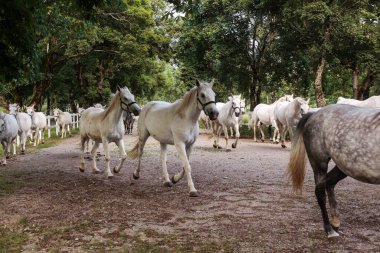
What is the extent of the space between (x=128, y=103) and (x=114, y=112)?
19.0 inches

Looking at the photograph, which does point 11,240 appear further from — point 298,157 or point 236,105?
point 236,105

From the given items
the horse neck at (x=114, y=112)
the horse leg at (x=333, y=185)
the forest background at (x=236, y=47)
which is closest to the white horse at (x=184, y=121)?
the horse neck at (x=114, y=112)

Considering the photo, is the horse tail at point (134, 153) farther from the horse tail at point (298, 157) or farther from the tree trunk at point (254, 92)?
the tree trunk at point (254, 92)

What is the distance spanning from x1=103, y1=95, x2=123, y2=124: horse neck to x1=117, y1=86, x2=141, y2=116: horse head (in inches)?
6.5

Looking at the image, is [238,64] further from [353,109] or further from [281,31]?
[353,109]

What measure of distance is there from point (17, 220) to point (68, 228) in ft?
3.43

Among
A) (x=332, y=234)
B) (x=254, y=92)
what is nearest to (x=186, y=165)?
(x=332, y=234)

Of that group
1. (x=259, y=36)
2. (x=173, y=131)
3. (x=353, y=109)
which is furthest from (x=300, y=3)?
(x=353, y=109)

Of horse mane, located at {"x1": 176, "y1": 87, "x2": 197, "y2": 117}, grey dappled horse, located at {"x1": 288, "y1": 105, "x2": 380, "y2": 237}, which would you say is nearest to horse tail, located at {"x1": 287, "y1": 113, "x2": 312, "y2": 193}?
grey dappled horse, located at {"x1": 288, "y1": 105, "x2": 380, "y2": 237}

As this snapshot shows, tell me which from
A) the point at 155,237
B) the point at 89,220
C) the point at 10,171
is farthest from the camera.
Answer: the point at 10,171

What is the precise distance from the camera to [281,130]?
1820cm

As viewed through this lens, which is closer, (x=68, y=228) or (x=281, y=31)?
(x=68, y=228)

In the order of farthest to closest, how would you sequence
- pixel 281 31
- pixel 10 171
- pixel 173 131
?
pixel 281 31
pixel 10 171
pixel 173 131

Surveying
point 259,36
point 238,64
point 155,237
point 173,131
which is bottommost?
point 155,237
